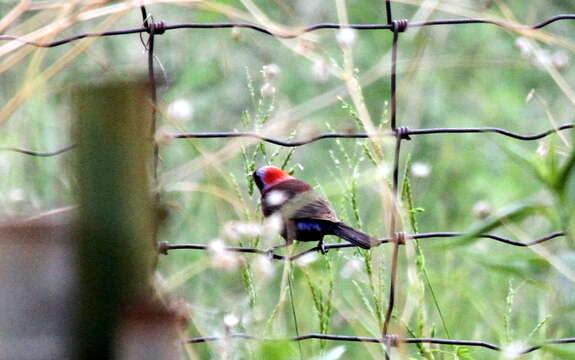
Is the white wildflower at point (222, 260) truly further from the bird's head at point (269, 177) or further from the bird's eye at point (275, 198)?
the bird's head at point (269, 177)

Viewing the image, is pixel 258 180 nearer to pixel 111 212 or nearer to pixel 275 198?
pixel 275 198

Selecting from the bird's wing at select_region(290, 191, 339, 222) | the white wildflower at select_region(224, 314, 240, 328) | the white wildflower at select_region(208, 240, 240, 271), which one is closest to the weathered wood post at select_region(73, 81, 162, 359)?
the white wildflower at select_region(208, 240, 240, 271)

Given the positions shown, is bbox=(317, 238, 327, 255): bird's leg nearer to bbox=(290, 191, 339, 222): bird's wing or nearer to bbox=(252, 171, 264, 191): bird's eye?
bbox=(290, 191, 339, 222): bird's wing

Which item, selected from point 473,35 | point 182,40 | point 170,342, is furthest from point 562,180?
point 473,35

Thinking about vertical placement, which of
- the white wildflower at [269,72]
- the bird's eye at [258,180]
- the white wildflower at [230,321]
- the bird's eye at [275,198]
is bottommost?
the white wildflower at [230,321]

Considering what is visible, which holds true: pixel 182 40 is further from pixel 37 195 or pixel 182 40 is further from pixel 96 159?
pixel 96 159

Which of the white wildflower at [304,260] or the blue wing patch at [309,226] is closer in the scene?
the white wildflower at [304,260]

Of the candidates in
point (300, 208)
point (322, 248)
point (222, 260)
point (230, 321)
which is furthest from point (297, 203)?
point (222, 260)

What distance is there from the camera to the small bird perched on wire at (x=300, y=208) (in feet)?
7.30

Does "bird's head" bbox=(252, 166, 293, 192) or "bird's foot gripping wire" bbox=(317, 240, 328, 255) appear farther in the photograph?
"bird's head" bbox=(252, 166, 293, 192)

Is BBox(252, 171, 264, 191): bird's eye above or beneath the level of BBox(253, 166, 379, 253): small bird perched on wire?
above

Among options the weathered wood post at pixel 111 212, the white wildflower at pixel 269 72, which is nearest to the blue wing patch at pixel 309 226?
the white wildflower at pixel 269 72

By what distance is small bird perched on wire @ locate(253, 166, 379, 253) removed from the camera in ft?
7.30

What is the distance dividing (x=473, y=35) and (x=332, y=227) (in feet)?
9.34
